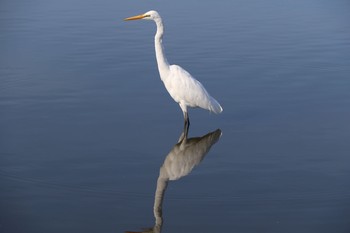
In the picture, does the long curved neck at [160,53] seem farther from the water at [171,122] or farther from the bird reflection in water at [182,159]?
the bird reflection in water at [182,159]

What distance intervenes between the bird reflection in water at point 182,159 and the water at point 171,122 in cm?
5

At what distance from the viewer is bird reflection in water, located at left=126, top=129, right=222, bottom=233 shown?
18.6ft

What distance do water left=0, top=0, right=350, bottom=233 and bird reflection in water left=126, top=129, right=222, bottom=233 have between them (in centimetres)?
5

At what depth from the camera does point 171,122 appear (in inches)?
294

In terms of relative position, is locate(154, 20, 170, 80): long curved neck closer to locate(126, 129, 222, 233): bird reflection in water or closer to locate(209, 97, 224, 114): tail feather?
locate(209, 97, 224, 114): tail feather

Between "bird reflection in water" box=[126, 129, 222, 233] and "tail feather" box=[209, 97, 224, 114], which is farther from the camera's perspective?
"tail feather" box=[209, 97, 224, 114]

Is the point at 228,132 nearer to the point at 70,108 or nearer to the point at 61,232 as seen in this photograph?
the point at 70,108

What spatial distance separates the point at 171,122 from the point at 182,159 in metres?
1.03

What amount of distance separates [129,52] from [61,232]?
18.2 feet

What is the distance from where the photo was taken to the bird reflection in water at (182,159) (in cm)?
568

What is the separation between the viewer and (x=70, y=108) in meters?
7.87

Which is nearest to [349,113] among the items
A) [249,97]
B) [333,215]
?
[249,97]

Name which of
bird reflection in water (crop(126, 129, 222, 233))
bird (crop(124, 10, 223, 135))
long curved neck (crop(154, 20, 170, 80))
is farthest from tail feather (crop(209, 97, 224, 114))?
long curved neck (crop(154, 20, 170, 80))

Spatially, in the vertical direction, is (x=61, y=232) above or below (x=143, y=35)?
below
